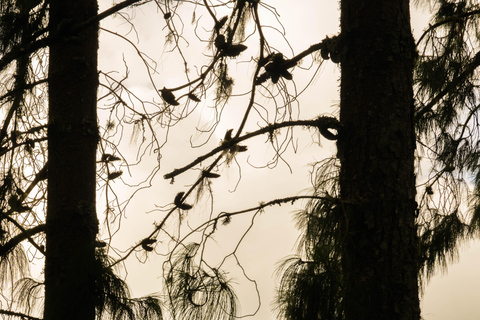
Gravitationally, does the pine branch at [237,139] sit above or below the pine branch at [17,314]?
above

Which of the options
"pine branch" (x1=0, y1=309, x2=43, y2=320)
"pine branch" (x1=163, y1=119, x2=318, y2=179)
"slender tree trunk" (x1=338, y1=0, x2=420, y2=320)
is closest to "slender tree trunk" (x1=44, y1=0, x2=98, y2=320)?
"pine branch" (x1=0, y1=309, x2=43, y2=320)

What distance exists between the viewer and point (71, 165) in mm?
2867

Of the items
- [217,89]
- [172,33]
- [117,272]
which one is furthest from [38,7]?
[117,272]

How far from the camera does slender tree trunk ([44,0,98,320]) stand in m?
2.61

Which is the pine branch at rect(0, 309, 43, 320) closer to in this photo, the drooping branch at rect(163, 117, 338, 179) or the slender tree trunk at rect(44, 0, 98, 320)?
the slender tree trunk at rect(44, 0, 98, 320)

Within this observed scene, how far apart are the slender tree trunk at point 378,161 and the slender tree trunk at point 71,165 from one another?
111 cm

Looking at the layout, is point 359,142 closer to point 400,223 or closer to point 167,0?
point 400,223

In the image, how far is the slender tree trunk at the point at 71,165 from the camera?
8.57 feet

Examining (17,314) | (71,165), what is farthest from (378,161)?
(17,314)

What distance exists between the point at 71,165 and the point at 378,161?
1.43 m

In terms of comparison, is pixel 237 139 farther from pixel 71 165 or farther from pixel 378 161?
pixel 71 165

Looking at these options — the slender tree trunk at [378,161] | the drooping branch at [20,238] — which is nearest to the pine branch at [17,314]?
the drooping branch at [20,238]

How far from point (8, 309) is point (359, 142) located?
1.74m

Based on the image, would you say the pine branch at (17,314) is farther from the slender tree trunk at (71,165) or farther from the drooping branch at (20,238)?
the drooping branch at (20,238)
